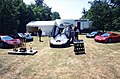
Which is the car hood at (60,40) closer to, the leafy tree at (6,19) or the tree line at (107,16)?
the leafy tree at (6,19)

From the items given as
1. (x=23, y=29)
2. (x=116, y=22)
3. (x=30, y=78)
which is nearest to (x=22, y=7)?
(x=23, y=29)

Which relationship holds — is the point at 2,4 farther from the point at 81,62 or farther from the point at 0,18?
the point at 81,62

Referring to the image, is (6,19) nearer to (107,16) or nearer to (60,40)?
(60,40)

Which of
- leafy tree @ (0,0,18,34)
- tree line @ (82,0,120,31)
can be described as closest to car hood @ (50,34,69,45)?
leafy tree @ (0,0,18,34)

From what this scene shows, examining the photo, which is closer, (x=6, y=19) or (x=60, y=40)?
(x=60, y=40)

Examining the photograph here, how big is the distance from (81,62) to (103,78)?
414 centimetres

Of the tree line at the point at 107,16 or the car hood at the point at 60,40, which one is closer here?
the car hood at the point at 60,40

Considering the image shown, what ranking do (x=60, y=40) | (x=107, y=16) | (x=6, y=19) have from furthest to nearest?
(x=107, y=16) < (x=6, y=19) < (x=60, y=40)

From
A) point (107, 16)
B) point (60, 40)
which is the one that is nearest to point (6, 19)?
point (60, 40)

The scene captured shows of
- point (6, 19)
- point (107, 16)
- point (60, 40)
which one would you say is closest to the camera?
point (60, 40)

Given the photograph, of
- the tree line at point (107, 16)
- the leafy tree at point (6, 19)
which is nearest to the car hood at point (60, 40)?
the leafy tree at point (6, 19)

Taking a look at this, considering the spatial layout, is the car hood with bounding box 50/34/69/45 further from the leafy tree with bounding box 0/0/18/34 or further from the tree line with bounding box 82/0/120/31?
the tree line with bounding box 82/0/120/31

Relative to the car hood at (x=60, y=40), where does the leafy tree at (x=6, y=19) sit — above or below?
above

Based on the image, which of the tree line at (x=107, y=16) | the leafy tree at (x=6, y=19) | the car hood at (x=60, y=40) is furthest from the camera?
the tree line at (x=107, y=16)
